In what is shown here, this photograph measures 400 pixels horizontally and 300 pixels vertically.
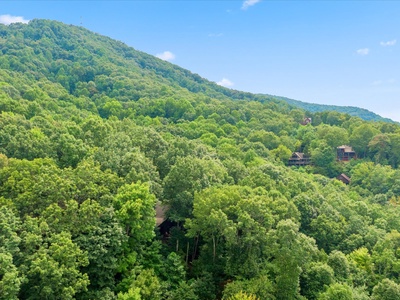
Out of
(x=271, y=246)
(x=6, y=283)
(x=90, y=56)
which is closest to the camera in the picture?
(x=6, y=283)

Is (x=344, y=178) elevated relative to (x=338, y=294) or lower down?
elevated

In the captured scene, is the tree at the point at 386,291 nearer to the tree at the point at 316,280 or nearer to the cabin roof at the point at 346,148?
the tree at the point at 316,280

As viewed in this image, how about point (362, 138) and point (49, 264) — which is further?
point (362, 138)

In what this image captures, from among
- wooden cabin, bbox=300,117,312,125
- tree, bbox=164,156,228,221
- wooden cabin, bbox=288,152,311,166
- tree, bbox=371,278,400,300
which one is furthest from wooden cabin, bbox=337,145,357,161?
tree, bbox=164,156,228,221

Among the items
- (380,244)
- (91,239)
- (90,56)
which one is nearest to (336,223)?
(380,244)

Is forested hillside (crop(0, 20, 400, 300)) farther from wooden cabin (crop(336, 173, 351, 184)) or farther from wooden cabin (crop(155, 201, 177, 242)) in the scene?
wooden cabin (crop(336, 173, 351, 184))

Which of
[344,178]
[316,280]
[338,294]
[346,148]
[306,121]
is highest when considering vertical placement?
[306,121]

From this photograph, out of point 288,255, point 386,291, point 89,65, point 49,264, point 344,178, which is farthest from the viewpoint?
point 89,65

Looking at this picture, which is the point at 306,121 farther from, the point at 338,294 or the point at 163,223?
the point at 338,294

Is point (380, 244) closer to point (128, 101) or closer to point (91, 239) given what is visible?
point (91, 239)

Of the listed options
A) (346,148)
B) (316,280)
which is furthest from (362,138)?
(316,280)

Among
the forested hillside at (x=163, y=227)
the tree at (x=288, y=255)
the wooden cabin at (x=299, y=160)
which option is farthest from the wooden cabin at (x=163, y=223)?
the wooden cabin at (x=299, y=160)
